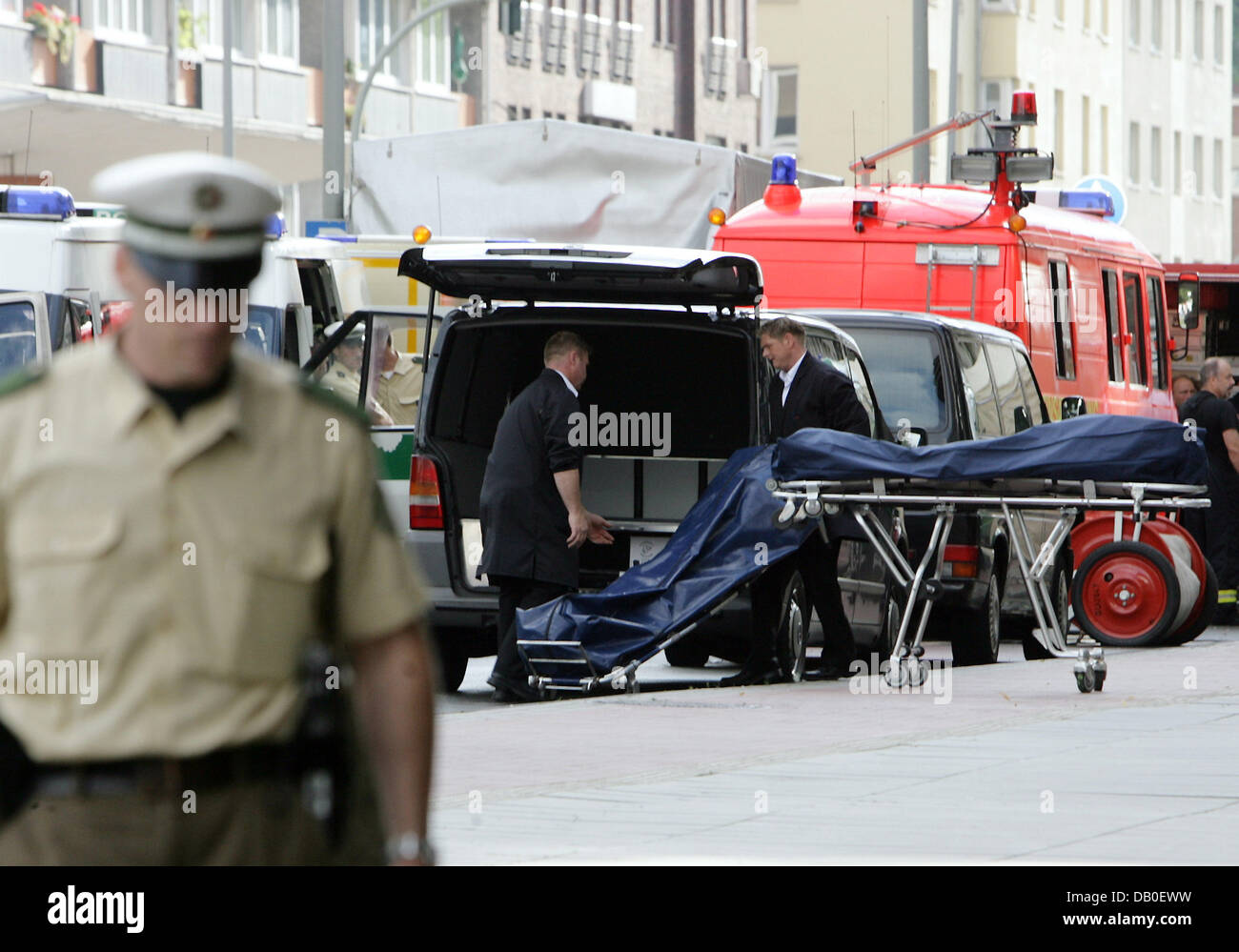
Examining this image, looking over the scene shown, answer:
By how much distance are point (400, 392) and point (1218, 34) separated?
70979 mm

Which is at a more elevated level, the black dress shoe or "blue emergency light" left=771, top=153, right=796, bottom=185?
"blue emergency light" left=771, top=153, right=796, bottom=185

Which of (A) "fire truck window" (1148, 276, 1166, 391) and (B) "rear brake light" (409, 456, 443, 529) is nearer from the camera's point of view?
(B) "rear brake light" (409, 456, 443, 529)

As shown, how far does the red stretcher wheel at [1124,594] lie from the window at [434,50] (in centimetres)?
3710

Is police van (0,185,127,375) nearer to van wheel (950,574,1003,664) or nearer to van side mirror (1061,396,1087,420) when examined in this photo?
van wheel (950,574,1003,664)

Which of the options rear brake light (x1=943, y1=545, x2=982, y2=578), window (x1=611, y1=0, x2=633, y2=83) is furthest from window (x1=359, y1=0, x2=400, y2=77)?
rear brake light (x1=943, y1=545, x2=982, y2=578)

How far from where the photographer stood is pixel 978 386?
15.9m

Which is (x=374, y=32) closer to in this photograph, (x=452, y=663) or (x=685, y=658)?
(x=685, y=658)

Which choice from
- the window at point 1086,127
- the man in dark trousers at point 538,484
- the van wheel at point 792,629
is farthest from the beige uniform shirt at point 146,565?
the window at point 1086,127

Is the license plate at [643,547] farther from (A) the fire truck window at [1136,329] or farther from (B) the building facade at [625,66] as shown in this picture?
(B) the building facade at [625,66]

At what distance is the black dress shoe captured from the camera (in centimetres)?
1325

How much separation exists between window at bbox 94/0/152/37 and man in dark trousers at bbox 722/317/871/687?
2978 cm

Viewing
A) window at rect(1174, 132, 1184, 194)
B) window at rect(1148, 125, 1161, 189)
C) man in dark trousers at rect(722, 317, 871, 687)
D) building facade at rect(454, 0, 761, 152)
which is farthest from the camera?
window at rect(1174, 132, 1184, 194)

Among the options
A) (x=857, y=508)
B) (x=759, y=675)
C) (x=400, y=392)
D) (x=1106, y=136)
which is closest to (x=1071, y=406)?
(x=400, y=392)

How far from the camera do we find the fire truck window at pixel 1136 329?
2152 cm
